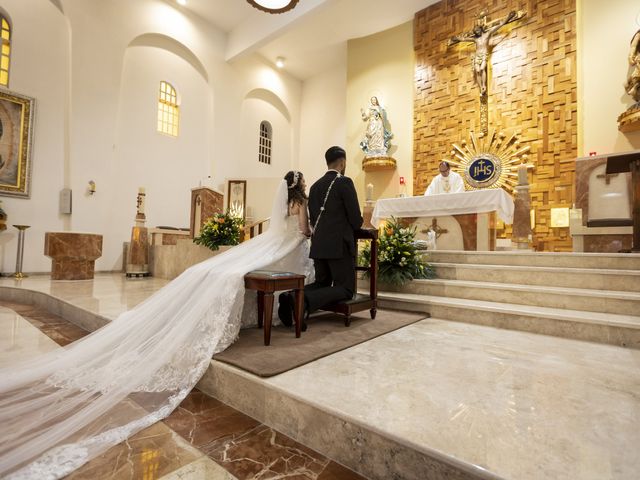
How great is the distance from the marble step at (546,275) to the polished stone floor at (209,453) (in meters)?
3.56

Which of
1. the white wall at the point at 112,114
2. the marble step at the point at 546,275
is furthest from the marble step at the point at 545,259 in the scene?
the white wall at the point at 112,114

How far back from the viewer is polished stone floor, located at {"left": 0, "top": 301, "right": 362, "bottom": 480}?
148 cm

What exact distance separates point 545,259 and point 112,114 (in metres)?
9.48

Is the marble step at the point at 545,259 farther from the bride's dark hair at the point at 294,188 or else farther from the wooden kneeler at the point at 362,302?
the bride's dark hair at the point at 294,188

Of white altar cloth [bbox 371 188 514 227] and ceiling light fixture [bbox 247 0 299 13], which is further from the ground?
ceiling light fixture [bbox 247 0 299 13]

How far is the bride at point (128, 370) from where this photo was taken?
1.57 meters

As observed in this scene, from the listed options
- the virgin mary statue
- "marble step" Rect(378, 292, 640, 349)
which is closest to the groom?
"marble step" Rect(378, 292, 640, 349)

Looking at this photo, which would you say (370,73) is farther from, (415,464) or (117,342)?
→ (415,464)

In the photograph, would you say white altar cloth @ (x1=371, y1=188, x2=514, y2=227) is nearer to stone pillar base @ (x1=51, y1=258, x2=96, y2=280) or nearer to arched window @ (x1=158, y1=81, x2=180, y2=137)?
stone pillar base @ (x1=51, y1=258, x2=96, y2=280)

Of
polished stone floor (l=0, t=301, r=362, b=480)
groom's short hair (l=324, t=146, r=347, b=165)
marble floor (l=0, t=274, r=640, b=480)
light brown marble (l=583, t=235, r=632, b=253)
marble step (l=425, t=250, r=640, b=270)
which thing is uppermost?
groom's short hair (l=324, t=146, r=347, b=165)

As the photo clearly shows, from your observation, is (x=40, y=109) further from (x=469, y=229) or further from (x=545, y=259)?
(x=545, y=259)

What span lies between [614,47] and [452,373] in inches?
338

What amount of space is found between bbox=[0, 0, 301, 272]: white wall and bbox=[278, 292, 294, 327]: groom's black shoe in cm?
703

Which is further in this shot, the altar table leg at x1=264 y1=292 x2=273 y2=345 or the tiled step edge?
the tiled step edge
